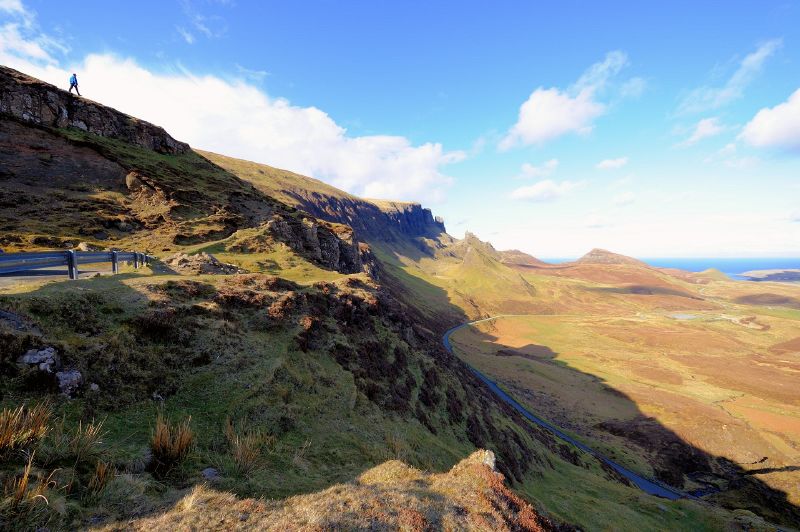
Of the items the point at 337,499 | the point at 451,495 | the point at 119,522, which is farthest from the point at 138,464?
the point at 451,495

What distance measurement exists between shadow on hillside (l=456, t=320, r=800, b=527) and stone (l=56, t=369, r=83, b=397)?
238ft

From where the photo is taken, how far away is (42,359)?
31.2ft

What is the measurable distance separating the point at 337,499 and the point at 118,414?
25.4 ft

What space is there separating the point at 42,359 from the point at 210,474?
6018 millimetres

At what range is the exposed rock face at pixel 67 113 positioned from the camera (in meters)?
43.9

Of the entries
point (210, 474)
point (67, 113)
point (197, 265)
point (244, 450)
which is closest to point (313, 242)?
point (197, 265)

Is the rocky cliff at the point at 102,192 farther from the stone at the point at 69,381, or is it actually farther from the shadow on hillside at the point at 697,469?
the shadow on hillside at the point at 697,469

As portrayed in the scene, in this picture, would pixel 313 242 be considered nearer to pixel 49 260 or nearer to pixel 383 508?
pixel 49 260

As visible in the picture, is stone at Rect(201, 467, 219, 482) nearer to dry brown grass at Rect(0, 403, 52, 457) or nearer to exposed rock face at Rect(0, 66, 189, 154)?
dry brown grass at Rect(0, 403, 52, 457)

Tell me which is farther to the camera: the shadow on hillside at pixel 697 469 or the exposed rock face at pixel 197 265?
the shadow on hillside at pixel 697 469

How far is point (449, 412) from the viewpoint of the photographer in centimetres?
3309

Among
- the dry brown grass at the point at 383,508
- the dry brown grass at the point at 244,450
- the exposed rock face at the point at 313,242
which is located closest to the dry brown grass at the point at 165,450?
the dry brown grass at the point at 244,450

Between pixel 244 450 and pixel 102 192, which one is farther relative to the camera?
pixel 102 192

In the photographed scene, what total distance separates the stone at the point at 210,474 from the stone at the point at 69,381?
15.6 ft
